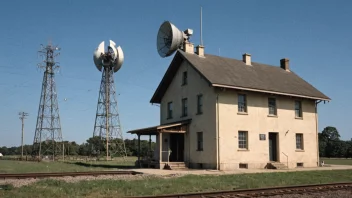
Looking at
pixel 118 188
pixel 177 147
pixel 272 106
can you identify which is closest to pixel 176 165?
pixel 177 147

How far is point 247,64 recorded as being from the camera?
31.5 meters

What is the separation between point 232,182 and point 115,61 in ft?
146

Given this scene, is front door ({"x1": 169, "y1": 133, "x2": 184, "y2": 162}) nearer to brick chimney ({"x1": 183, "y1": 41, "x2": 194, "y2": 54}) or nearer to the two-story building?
the two-story building

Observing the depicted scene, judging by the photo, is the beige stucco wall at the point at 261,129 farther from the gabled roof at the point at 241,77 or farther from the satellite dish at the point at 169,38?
the satellite dish at the point at 169,38

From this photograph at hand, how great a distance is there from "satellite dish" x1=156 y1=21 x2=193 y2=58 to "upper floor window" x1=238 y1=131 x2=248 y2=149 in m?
11.2

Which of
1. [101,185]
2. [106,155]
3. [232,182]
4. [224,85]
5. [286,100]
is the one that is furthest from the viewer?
[106,155]

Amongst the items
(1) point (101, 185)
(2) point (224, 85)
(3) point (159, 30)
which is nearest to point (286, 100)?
(2) point (224, 85)

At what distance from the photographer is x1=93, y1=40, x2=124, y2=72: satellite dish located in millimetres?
57906

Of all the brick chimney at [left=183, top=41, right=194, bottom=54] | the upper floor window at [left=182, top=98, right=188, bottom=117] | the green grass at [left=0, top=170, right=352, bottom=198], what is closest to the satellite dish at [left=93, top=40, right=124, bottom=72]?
the brick chimney at [left=183, top=41, right=194, bottom=54]

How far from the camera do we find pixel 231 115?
25.6 metres

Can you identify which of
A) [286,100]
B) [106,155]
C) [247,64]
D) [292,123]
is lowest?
[106,155]

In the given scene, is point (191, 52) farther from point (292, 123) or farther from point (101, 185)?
point (101, 185)

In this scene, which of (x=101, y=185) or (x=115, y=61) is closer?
(x=101, y=185)

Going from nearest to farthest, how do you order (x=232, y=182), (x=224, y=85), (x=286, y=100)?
(x=232, y=182) → (x=224, y=85) → (x=286, y=100)
